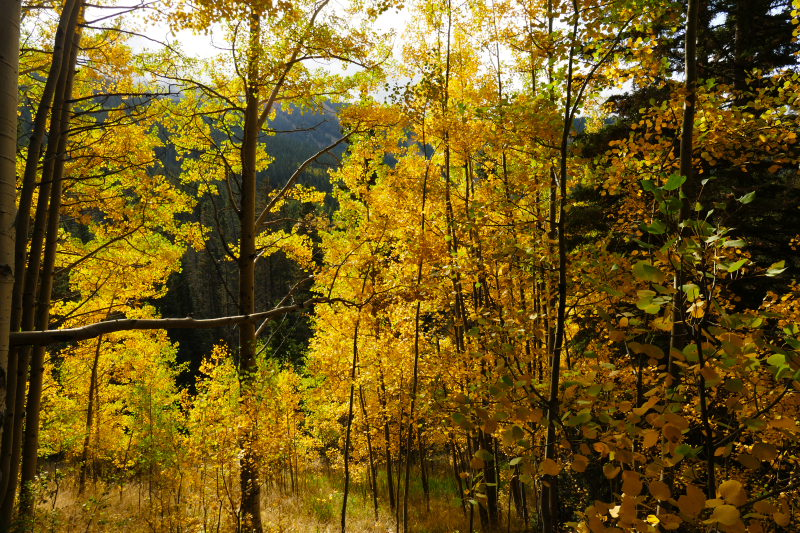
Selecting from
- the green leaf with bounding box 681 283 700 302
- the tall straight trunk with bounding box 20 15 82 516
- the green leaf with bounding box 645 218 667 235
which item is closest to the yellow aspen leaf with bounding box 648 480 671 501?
the green leaf with bounding box 681 283 700 302

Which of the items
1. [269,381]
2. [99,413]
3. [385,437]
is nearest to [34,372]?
[269,381]

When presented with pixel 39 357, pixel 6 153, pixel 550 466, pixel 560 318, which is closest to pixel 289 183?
pixel 39 357

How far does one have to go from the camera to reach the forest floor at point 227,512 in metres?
6.61

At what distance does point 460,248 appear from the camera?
3.44m

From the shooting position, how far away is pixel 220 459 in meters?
6.19

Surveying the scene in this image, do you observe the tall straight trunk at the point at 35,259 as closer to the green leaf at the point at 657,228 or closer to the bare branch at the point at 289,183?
the bare branch at the point at 289,183

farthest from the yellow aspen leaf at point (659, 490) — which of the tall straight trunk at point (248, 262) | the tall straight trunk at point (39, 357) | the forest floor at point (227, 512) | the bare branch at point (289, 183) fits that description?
the forest floor at point (227, 512)

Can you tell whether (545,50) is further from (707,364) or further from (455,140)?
(455,140)

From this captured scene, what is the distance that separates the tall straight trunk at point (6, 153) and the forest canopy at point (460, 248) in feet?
0.03

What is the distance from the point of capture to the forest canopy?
4.34 feet

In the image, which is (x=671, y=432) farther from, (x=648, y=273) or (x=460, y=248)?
(x=460, y=248)

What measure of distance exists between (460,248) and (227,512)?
6526 millimetres

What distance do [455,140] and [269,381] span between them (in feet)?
15.6

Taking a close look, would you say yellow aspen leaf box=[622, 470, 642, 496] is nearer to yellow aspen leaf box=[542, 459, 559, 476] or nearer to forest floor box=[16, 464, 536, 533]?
yellow aspen leaf box=[542, 459, 559, 476]
